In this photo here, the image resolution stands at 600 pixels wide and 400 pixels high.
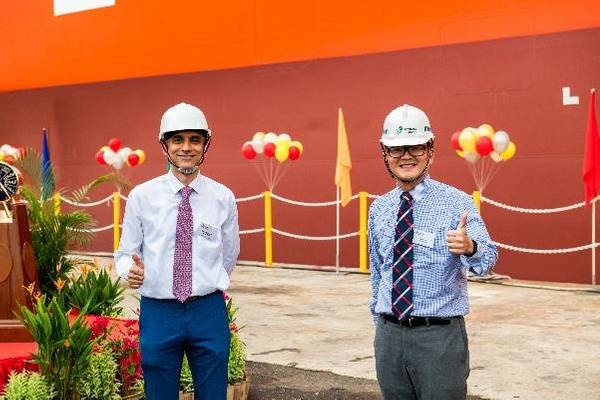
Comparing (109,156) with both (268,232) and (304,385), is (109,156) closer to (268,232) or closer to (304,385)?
(268,232)

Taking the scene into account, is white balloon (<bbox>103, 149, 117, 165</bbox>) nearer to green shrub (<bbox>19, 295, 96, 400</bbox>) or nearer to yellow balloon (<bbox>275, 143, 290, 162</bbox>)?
yellow balloon (<bbox>275, 143, 290, 162</bbox>)

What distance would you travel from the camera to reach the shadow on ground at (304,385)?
5.79 meters

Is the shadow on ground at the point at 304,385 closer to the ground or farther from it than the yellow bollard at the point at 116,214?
closer to the ground

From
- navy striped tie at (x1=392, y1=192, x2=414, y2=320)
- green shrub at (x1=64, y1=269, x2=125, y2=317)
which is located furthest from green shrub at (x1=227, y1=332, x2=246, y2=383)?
navy striped tie at (x1=392, y1=192, x2=414, y2=320)

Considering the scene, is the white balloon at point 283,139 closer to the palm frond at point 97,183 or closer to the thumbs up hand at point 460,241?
the palm frond at point 97,183

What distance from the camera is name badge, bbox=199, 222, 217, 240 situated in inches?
148

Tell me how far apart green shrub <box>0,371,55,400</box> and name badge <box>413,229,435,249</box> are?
2.20 metres

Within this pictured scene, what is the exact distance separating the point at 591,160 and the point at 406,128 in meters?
7.60

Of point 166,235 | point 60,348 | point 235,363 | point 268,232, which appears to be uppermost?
point 166,235

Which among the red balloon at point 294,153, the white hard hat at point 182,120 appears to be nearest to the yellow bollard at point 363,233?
the red balloon at point 294,153

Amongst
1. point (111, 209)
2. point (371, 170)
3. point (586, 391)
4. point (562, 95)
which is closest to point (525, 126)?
point (562, 95)

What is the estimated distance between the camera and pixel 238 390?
17.7 feet

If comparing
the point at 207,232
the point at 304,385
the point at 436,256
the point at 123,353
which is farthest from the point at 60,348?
the point at 436,256

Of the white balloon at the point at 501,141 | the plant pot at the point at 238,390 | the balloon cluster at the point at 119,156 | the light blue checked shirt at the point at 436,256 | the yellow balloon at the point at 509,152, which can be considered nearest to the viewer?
the light blue checked shirt at the point at 436,256
